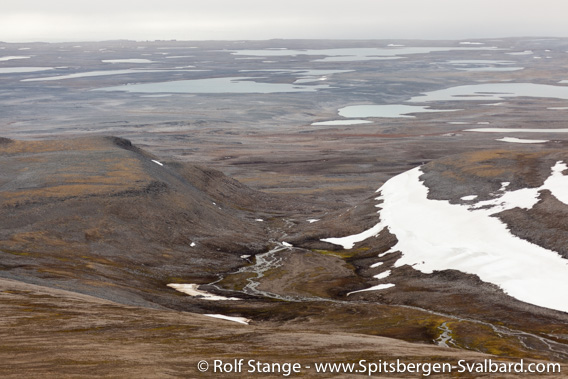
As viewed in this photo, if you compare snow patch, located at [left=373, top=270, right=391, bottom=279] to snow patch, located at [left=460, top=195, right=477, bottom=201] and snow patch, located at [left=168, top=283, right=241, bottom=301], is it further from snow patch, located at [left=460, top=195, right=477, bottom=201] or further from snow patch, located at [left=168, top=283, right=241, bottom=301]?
snow patch, located at [left=460, top=195, right=477, bottom=201]

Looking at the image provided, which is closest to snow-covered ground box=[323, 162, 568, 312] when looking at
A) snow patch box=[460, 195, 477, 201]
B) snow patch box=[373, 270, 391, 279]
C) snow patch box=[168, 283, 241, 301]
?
snow patch box=[460, 195, 477, 201]

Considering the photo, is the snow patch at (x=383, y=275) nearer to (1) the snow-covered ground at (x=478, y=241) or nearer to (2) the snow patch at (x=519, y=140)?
(1) the snow-covered ground at (x=478, y=241)

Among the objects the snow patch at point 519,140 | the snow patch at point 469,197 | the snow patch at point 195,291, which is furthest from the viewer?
the snow patch at point 519,140

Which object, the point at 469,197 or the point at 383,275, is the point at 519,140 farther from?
the point at 383,275

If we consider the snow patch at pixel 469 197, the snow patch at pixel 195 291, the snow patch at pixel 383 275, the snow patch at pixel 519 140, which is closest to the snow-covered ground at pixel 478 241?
the snow patch at pixel 469 197

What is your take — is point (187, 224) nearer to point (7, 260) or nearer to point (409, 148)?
point (7, 260)

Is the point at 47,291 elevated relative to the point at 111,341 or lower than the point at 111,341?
lower

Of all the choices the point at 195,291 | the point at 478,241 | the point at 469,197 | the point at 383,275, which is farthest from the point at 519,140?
the point at 195,291

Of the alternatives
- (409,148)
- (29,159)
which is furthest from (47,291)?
(409,148)
